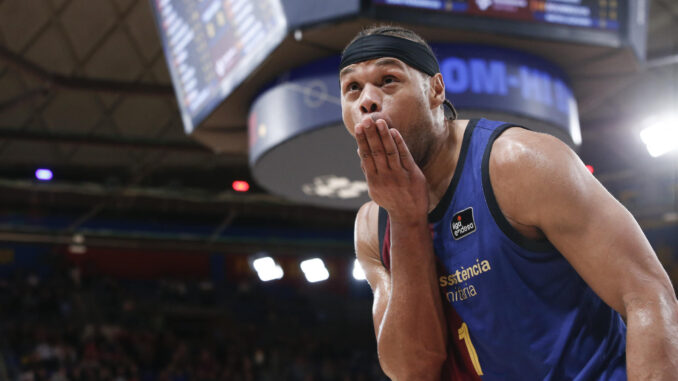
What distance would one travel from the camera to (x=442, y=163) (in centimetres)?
216

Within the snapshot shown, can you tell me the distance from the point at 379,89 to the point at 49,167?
52.3ft

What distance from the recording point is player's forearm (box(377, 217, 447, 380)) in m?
2.02

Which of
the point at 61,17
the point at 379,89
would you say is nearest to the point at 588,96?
the point at 379,89

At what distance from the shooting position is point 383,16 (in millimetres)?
5934

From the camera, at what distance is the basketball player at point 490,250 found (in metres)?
1.70

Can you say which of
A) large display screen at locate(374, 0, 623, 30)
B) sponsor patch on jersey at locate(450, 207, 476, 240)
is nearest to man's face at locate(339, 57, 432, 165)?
sponsor patch on jersey at locate(450, 207, 476, 240)

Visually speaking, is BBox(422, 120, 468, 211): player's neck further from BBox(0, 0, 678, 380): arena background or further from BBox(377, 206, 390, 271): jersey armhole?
BBox(0, 0, 678, 380): arena background

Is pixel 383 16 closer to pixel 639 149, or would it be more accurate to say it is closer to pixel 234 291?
pixel 639 149

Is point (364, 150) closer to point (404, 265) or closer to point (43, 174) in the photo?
point (404, 265)

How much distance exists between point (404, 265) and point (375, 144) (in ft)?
1.34

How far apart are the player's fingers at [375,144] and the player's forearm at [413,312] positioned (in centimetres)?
21

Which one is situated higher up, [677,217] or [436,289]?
[677,217]

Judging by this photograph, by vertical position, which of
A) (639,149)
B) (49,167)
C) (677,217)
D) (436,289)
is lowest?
(436,289)

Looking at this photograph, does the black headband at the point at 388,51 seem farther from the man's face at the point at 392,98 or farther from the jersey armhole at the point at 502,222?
the jersey armhole at the point at 502,222
